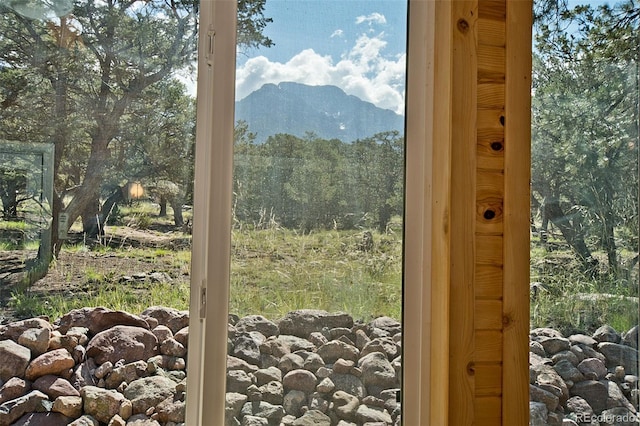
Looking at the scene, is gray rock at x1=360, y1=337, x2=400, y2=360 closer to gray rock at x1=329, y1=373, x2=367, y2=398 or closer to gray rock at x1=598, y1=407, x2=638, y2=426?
gray rock at x1=329, y1=373, x2=367, y2=398

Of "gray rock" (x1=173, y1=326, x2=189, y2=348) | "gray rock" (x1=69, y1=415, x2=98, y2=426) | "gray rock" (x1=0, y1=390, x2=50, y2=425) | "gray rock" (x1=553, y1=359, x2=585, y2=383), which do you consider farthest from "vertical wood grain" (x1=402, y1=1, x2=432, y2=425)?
"gray rock" (x1=0, y1=390, x2=50, y2=425)

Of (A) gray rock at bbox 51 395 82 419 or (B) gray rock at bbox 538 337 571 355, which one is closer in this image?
(A) gray rock at bbox 51 395 82 419

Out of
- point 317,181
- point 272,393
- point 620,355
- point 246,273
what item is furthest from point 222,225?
point 620,355

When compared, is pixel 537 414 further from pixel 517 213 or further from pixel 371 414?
pixel 517 213

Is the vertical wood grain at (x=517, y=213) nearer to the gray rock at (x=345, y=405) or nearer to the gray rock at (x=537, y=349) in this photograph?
the gray rock at (x=537, y=349)

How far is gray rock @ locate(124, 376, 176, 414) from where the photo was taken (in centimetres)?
114

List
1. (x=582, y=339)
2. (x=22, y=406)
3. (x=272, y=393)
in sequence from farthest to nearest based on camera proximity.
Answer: (x=582, y=339) < (x=272, y=393) < (x=22, y=406)

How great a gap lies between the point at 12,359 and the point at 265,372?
0.69 m

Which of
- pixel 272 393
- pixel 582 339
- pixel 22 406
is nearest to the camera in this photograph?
pixel 22 406

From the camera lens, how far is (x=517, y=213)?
1.21m

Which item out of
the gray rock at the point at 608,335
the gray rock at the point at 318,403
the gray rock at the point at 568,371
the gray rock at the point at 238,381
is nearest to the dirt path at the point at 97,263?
the gray rock at the point at 238,381

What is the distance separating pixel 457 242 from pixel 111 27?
1200 millimetres

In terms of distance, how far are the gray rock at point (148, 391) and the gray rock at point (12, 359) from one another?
0.28 m

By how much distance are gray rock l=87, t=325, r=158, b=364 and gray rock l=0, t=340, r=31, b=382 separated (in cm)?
16
